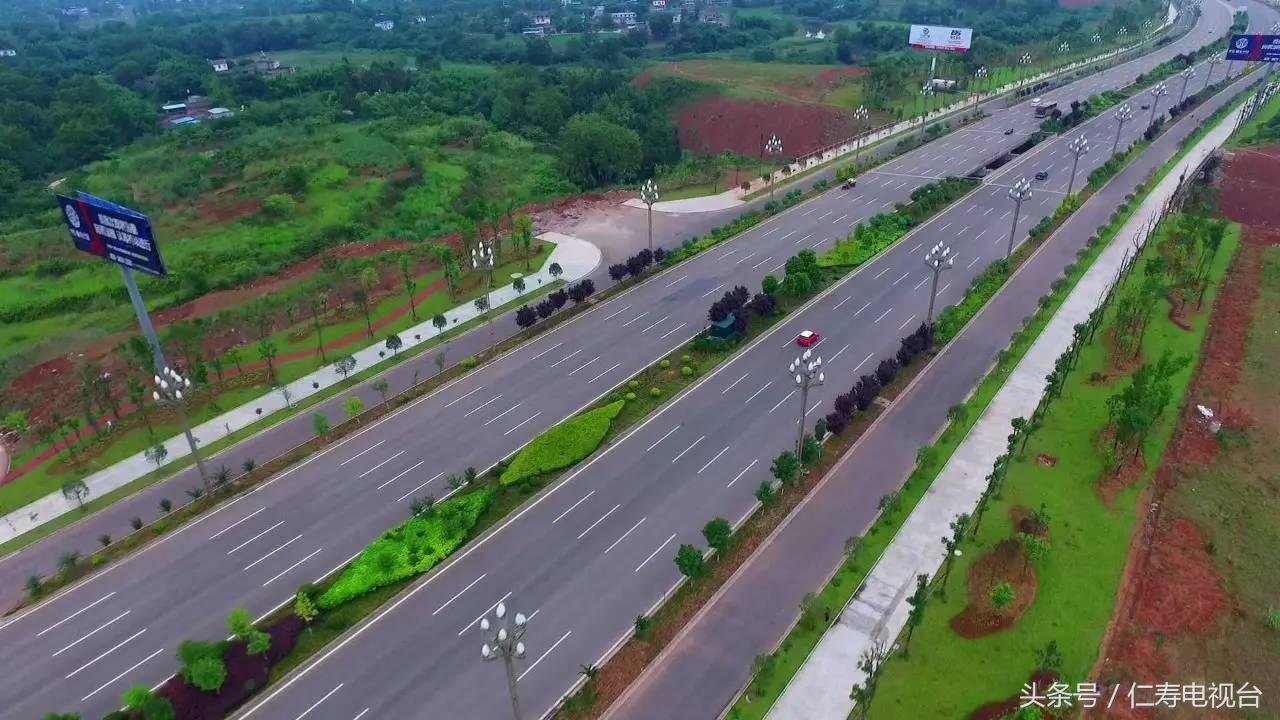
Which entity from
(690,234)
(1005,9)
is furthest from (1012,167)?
(1005,9)

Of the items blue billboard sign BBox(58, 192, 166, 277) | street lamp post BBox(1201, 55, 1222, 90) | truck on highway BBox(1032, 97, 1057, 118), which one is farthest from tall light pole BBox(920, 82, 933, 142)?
blue billboard sign BBox(58, 192, 166, 277)

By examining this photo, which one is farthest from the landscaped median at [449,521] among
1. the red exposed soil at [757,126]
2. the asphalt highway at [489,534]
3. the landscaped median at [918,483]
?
the red exposed soil at [757,126]

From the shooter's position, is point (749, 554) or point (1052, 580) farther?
point (749, 554)

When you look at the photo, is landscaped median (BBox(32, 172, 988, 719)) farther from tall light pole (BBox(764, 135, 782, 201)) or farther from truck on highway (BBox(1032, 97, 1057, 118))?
truck on highway (BBox(1032, 97, 1057, 118))

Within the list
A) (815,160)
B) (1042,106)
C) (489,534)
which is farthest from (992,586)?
(1042,106)

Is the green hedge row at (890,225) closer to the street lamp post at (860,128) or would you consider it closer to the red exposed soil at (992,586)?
the street lamp post at (860,128)

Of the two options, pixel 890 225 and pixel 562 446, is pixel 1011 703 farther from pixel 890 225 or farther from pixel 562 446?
pixel 890 225
